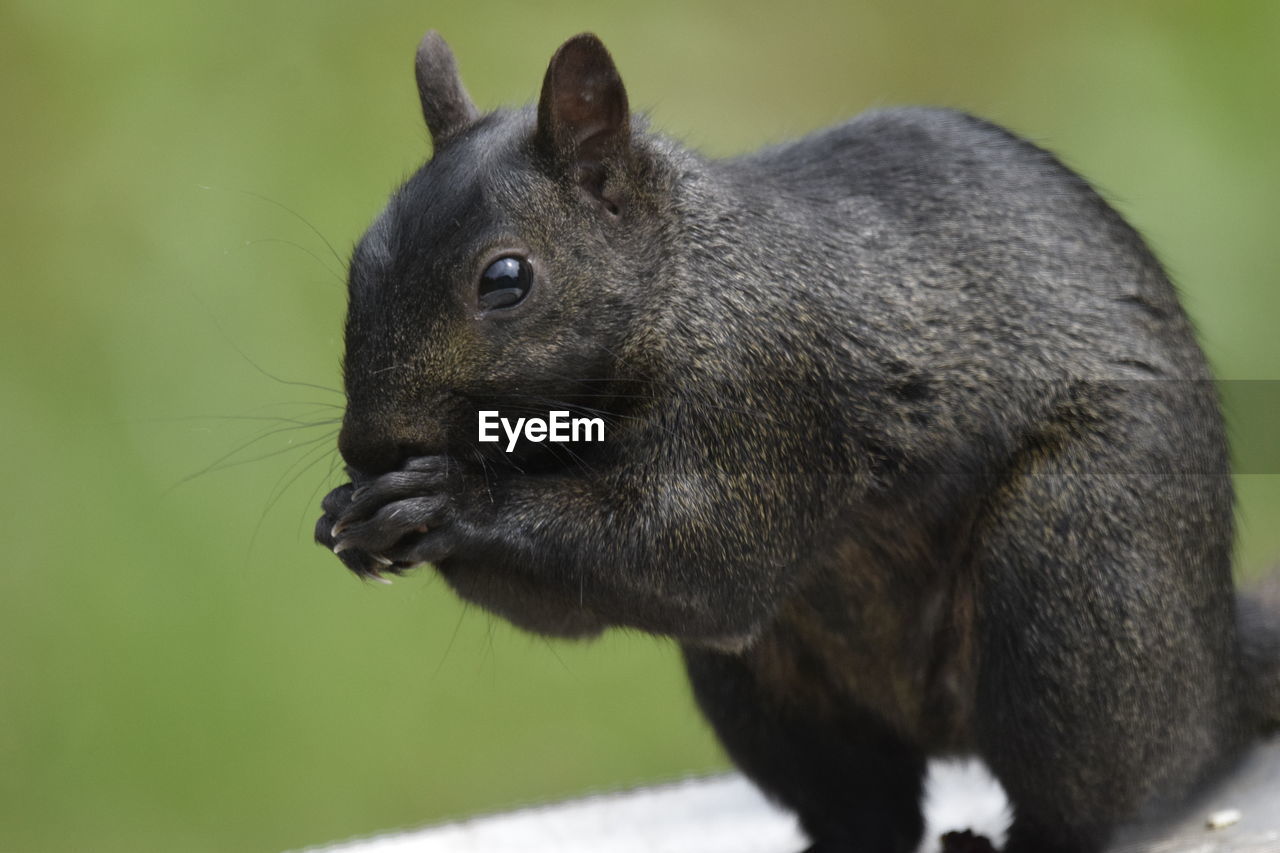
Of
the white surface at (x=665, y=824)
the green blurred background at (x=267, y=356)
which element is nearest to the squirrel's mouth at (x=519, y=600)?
the white surface at (x=665, y=824)

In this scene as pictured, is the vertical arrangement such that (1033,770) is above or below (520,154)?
below

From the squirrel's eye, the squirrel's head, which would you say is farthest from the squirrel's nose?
the squirrel's eye

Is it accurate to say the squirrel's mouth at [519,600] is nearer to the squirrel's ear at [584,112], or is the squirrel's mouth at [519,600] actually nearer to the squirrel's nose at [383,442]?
the squirrel's nose at [383,442]

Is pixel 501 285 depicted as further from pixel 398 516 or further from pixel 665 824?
pixel 665 824

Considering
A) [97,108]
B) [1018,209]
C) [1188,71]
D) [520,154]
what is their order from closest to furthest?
[520,154] < [1018,209] < [97,108] < [1188,71]

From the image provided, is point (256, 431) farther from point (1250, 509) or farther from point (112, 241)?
point (1250, 509)

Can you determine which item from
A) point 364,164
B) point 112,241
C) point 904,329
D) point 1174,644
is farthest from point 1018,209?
point 112,241
